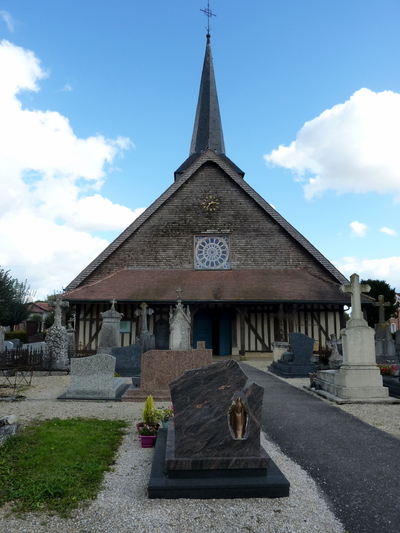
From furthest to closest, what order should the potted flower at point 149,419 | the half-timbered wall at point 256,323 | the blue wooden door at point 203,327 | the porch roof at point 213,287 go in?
1. the blue wooden door at point 203,327
2. the half-timbered wall at point 256,323
3. the porch roof at point 213,287
4. the potted flower at point 149,419

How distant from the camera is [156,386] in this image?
30.1ft

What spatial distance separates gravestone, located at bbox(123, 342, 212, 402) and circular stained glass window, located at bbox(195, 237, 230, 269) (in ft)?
41.3

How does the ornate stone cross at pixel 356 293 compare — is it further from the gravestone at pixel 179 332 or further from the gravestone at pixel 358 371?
the gravestone at pixel 179 332

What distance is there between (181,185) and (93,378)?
15386mm

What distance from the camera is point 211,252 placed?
21.8 m

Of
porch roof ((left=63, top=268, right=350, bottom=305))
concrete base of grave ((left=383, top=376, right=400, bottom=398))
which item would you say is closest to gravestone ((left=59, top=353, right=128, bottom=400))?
concrete base of grave ((left=383, top=376, right=400, bottom=398))

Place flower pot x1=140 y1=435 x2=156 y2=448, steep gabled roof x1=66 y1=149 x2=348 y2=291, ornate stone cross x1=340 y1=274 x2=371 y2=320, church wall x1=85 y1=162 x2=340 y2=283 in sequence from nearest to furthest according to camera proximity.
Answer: flower pot x1=140 y1=435 x2=156 y2=448 → ornate stone cross x1=340 y1=274 x2=371 y2=320 → steep gabled roof x1=66 y1=149 x2=348 y2=291 → church wall x1=85 y1=162 x2=340 y2=283

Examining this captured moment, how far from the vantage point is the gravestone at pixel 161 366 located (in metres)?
9.16

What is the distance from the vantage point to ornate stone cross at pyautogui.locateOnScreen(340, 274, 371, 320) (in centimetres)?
940

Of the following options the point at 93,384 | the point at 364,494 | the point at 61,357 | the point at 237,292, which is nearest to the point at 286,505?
the point at 364,494

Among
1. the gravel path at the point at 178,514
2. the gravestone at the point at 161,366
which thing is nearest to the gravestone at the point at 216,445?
the gravel path at the point at 178,514

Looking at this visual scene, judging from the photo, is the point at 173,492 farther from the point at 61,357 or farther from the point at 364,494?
the point at 61,357

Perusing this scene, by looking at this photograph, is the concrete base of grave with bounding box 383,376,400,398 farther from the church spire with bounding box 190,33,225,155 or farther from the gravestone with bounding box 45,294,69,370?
the church spire with bounding box 190,33,225,155

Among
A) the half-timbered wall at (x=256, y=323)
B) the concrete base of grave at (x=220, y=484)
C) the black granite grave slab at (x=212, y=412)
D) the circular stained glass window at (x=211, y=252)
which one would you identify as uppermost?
the circular stained glass window at (x=211, y=252)
